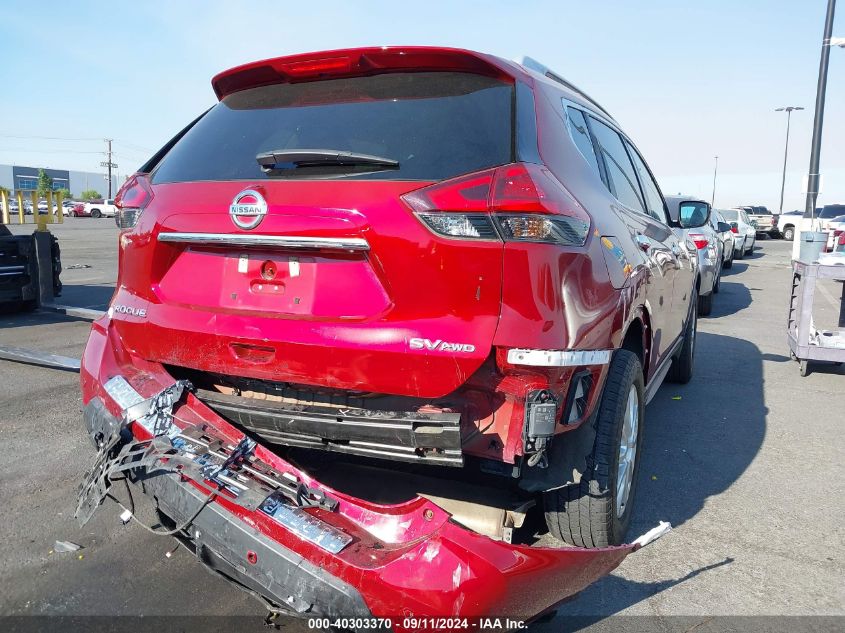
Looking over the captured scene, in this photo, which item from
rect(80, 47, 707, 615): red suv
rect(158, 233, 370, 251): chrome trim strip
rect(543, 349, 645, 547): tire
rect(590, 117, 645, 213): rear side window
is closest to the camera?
rect(80, 47, 707, 615): red suv

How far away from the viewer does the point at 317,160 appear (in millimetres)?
2439

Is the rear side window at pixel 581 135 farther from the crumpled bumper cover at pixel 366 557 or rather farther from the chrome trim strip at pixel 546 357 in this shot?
the crumpled bumper cover at pixel 366 557

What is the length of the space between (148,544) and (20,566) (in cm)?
51

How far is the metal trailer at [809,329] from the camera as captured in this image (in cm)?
654

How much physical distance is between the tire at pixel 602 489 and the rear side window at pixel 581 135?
2.80 feet

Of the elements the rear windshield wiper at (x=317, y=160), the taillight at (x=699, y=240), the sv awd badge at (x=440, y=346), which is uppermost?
the rear windshield wiper at (x=317, y=160)

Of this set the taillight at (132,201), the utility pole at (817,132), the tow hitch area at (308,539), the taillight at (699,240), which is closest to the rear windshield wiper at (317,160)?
the taillight at (132,201)

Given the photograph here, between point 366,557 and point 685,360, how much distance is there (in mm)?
4899

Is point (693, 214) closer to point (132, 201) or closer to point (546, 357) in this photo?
point (546, 357)

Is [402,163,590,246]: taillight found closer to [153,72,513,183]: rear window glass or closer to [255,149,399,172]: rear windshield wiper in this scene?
[153,72,513,183]: rear window glass

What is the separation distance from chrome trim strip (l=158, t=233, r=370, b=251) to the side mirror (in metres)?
3.68

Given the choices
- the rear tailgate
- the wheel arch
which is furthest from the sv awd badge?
the wheel arch

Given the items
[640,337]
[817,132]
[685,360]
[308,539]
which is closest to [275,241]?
[308,539]

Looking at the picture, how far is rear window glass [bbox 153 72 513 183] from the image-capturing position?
2.38 meters
